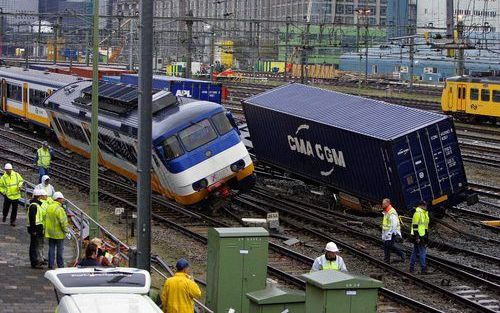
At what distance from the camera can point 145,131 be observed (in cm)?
1409

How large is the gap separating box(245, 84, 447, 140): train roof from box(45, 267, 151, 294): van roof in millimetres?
13926

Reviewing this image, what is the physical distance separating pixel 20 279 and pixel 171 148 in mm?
8573

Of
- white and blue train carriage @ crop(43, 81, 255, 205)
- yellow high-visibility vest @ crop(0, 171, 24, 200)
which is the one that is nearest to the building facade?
white and blue train carriage @ crop(43, 81, 255, 205)

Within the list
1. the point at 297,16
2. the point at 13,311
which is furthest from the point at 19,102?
the point at 297,16

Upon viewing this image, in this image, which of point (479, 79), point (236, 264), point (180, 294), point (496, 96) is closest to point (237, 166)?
point (236, 264)

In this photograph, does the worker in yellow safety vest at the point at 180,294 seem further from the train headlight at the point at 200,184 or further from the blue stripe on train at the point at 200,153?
the train headlight at the point at 200,184

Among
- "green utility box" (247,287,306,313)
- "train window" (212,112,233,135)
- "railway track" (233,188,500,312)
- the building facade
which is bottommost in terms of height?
"railway track" (233,188,500,312)

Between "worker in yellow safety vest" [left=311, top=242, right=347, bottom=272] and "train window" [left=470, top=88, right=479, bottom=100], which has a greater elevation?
"train window" [left=470, top=88, right=479, bottom=100]

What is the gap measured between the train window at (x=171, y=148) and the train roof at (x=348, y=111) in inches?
173

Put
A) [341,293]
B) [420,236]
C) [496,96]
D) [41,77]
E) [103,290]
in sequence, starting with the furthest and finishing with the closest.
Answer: [496,96] < [41,77] < [420,236] < [341,293] < [103,290]

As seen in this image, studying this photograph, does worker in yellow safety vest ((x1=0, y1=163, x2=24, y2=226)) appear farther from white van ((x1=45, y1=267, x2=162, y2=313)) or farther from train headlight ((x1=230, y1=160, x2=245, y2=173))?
white van ((x1=45, y1=267, x2=162, y2=313))

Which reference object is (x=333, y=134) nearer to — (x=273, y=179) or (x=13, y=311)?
(x=273, y=179)

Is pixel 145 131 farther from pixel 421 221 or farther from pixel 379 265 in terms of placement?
pixel 379 265

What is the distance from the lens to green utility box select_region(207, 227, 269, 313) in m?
14.4
